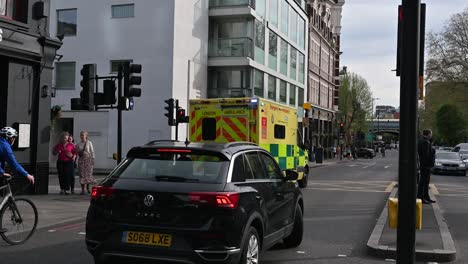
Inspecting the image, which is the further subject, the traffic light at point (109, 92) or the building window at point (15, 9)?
the building window at point (15, 9)

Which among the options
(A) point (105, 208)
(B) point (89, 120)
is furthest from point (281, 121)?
(B) point (89, 120)

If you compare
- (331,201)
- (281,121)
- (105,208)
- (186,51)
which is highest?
(186,51)

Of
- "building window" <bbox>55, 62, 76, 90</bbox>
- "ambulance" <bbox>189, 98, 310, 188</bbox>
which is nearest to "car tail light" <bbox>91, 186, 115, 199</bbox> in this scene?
"ambulance" <bbox>189, 98, 310, 188</bbox>

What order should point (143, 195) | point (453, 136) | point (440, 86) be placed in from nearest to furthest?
1. point (143, 195)
2. point (440, 86)
3. point (453, 136)

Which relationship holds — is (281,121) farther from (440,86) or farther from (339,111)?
(339,111)

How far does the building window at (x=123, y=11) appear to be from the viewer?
91.7 ft

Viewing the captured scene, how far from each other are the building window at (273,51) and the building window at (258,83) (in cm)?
232

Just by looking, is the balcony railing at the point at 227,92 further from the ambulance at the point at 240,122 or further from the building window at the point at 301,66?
the ambulance at the point at 240,122

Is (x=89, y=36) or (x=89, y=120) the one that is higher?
(x=89, y=36)

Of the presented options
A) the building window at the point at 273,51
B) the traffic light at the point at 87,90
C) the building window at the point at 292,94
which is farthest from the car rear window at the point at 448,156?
the traffic light at the point at 87,90

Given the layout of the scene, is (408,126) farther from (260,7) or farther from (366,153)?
(366,153)

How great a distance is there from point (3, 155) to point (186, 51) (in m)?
21.2

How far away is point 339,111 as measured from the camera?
7175 cm

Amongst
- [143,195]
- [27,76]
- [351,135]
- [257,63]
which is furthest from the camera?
[351,135]
